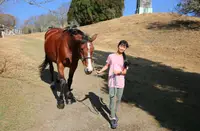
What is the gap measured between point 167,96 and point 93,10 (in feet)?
68.9

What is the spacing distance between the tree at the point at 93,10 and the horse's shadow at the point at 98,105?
65.1 feet

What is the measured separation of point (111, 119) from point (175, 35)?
15703 millimetres

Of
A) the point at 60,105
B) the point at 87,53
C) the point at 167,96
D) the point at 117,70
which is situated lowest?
the point at 167,96

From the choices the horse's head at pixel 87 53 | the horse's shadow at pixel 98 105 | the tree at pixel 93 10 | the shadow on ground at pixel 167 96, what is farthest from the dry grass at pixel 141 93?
the tree at pixel 93 10

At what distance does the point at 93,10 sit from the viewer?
27438 mm

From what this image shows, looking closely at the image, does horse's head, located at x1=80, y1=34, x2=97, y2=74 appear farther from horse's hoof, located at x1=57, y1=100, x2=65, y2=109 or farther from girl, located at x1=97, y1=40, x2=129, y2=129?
horse's hoof, located at x1=57, y1=100, x2=65, y2=109

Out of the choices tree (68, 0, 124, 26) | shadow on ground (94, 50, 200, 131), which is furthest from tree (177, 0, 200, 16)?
tree (68, 0, 124, 26)

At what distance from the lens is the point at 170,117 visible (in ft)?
20.0

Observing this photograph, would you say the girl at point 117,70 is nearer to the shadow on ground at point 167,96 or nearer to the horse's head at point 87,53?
the horse's head at point 87,53

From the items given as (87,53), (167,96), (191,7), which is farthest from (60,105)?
(191,7)

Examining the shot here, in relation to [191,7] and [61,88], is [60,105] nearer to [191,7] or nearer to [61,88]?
[61,88]

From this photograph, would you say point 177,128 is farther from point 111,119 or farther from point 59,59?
point 59,59

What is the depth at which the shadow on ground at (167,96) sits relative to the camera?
5984 mm

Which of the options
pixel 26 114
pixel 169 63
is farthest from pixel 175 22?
pixel 26 114
